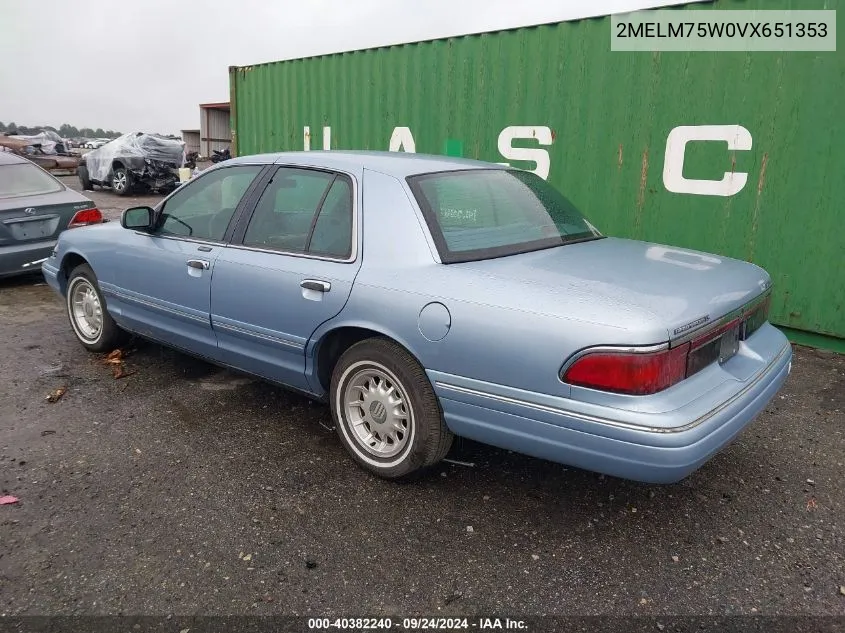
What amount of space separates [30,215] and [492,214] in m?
5.40

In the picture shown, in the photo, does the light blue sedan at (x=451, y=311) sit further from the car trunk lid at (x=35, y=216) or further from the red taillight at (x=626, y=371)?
the car trunk lid at (x=35, y=216)

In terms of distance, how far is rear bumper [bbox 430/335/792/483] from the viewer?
7.45 ft

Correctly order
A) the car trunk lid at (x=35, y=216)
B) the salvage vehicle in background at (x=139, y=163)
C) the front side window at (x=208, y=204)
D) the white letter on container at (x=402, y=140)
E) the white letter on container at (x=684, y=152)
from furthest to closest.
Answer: the salvage vehicle in background at (x=139, y=163) → the white letter on container at (x=402, y=140) → the car trunk lid at (x=35, y=216) → the white letter on container at (x=684, y=152) → the front side window at (x=208, y=204)

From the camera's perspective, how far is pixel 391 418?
2982 millimetres

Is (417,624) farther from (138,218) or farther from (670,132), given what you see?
(670,132)

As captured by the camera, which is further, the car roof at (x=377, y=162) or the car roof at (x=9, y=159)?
the car roof at (x=9, y=159)

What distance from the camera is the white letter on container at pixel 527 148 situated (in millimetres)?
6430

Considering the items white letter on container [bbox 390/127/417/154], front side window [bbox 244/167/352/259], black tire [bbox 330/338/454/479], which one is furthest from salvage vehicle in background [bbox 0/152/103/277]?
black tire [bbox 330/338/454/479]

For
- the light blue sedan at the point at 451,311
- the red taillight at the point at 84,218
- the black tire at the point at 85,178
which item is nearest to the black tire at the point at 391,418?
the light blue sedan at the point at 451,311

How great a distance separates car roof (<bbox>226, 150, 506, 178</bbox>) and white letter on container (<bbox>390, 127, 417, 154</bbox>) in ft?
13.3

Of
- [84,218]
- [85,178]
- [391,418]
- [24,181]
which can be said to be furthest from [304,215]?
[85,178]

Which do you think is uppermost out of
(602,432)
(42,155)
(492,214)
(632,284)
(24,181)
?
(42,155)

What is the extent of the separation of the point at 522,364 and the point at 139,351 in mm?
3495

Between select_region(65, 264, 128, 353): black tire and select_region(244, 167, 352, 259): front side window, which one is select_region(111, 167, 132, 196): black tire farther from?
select_region(244, 167, 352, 259): front side window
